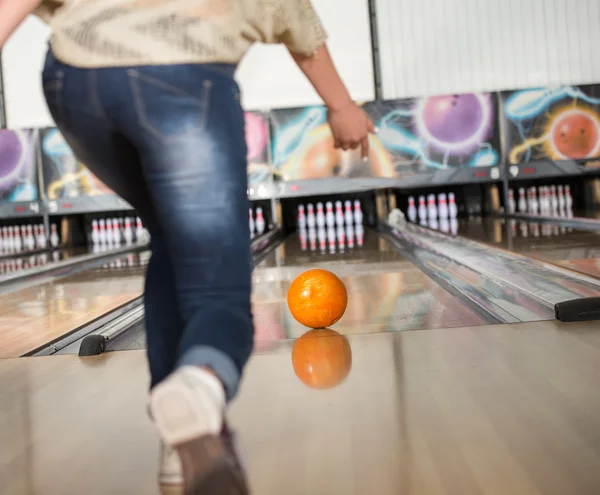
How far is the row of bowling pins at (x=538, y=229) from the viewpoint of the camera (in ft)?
15.5

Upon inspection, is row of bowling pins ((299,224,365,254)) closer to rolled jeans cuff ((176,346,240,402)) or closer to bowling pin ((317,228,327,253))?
bowling pin ((317,228,327,253))

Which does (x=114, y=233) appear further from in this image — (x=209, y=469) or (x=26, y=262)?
(x=209, y=469)

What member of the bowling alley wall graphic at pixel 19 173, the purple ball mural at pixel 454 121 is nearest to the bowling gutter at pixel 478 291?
the purple ball mural at pixel 454 121

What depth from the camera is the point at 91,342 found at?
6.50ft

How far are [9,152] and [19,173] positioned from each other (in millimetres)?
204

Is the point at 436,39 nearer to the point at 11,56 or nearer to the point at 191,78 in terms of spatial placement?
the point at 11,56

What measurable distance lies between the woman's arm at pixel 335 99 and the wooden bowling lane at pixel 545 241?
6.34 feet

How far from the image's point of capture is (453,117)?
21.1 ft

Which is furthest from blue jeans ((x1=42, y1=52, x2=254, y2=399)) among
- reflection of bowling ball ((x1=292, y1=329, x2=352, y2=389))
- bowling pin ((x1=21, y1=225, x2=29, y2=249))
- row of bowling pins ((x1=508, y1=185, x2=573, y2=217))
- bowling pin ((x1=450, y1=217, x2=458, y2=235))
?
bowling pin ((x1=21, y1=225, x2=29, y2=249))

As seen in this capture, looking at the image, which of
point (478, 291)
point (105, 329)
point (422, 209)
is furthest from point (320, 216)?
point (105, 329)

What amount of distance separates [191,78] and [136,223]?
6414mm

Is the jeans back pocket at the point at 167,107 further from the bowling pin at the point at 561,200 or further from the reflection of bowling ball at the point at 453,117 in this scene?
the bowling pin at the point at 561,200

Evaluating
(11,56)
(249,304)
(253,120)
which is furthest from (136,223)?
(249,304)

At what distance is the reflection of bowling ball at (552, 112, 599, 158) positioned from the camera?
6.25 m
